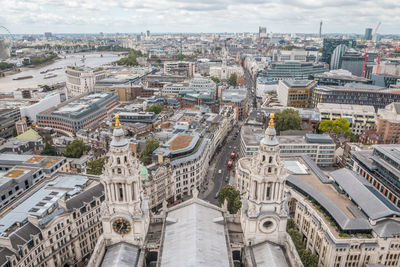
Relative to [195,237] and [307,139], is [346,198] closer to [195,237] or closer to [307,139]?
[307,139]

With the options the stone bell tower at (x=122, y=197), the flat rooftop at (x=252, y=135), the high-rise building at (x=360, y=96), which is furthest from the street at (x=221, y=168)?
the high-rise building at (x=360, y=96)

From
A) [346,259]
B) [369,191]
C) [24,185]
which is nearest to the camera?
[346,259]

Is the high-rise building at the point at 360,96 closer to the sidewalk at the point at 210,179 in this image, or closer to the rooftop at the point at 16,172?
the sidewalk at the point at 210,179

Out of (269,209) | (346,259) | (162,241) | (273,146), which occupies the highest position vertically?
(273,146)

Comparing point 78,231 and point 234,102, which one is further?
point 234,102

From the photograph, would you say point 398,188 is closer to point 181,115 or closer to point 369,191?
point 369,191

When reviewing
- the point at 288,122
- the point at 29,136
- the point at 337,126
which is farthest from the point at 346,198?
the point at 29,136

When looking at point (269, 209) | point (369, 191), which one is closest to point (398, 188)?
point (369, 191)

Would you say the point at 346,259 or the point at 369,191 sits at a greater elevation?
the point at 369,191
